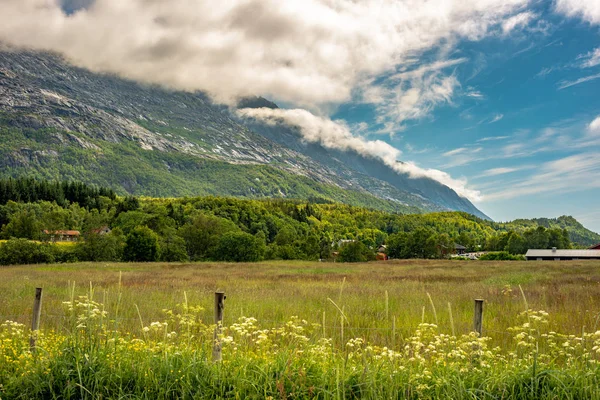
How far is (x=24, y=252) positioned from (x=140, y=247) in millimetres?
17998

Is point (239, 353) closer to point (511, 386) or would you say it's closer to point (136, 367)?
point (136, 367)

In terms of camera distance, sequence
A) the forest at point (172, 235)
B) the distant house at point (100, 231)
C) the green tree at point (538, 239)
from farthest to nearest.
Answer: the green tree at point (538, 239) → the distant house at point (100, 231) → the forest at point (172, 235)

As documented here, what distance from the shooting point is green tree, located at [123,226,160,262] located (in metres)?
68.6

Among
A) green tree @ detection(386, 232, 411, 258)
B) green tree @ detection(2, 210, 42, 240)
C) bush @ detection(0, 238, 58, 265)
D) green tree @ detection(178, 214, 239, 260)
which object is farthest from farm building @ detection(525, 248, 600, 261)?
green tree @ detection(2, 210, 42, 240)

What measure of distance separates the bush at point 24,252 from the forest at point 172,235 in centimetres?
11

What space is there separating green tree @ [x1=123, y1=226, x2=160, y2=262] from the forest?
17 cm

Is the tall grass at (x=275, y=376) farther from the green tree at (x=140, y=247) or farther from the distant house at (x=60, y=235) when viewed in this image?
the distant house at (x=60, y=235)

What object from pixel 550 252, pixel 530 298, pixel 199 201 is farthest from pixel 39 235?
pixel 550 252

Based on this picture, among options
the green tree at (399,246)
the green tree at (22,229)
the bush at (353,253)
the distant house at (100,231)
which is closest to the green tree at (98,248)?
the distant house at (100,231)

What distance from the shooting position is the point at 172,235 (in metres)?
85.2

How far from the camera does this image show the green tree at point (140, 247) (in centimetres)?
6856

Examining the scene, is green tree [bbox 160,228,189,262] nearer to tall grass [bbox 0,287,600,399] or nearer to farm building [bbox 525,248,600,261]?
tall grass [bbox 0,287,600,399]

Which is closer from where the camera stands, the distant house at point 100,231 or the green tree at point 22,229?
the distant house at point 100,231

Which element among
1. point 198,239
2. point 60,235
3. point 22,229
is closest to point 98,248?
point 198,239
